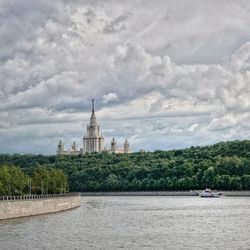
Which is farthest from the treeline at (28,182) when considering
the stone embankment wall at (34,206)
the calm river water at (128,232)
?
the calm river water at (128,232)

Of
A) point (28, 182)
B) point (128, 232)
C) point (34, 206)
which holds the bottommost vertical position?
point (128, 232)

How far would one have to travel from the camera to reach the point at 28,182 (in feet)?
475

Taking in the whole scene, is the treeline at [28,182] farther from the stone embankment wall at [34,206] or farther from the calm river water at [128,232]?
the calm river water at [128,232]

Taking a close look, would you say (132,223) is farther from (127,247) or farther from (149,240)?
(127,247)

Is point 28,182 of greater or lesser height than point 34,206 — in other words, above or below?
above

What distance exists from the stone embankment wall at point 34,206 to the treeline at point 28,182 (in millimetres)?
5994

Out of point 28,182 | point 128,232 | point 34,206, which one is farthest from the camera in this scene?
point 28,182

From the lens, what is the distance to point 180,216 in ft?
408

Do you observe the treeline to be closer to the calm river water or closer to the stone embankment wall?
the stone embankment wall

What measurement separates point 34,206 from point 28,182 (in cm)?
2406

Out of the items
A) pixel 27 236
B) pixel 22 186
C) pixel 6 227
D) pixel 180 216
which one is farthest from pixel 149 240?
pixel 22 186

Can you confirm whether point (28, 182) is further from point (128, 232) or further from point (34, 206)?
point (128, 232)

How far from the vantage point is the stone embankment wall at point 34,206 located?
106 m

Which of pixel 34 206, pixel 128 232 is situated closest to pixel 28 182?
pixel 34 206
